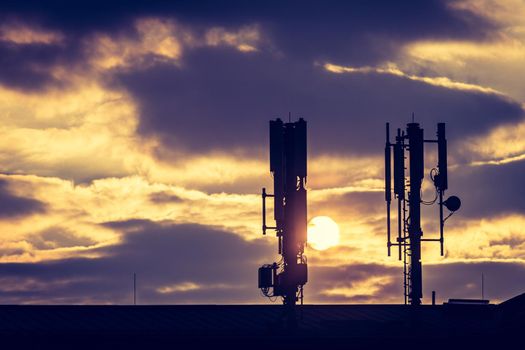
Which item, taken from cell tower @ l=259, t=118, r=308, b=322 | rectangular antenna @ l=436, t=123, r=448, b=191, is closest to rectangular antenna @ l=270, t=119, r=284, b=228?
cell tower @ l=259, t=118, r=308, b=322

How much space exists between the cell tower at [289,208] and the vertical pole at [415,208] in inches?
241

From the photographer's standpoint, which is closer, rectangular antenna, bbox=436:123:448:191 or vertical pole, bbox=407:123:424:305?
vertical pole, bbox=407:123:424:305

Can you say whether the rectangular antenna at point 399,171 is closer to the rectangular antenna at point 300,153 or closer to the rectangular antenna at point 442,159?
the rectangular antenna at point 442,159

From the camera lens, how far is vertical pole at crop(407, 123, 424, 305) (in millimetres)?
72125

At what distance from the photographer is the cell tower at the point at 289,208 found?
72.9m

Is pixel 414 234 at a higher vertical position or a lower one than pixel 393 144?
lower

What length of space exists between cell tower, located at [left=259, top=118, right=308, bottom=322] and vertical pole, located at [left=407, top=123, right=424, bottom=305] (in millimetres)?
6114

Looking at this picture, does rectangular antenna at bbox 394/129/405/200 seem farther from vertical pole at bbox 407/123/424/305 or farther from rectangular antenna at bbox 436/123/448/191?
rectangular antenna at bbox 436/123/448/191
